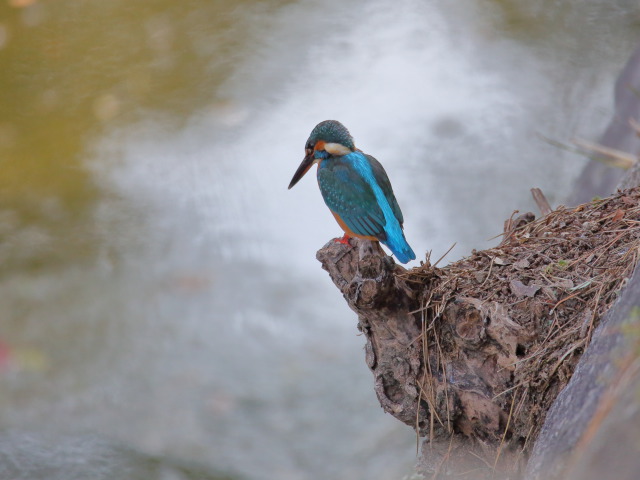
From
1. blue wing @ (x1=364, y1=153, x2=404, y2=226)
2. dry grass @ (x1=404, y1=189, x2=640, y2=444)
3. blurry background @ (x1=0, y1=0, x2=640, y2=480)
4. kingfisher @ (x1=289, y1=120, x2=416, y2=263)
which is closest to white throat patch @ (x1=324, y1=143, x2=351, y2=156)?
kingfisher @ (x1=289, y1=120, x2=416, y2=263)

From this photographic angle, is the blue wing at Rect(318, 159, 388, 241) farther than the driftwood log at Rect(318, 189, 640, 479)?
Yes

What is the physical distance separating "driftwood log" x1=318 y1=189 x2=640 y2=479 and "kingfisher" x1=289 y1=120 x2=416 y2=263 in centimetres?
11

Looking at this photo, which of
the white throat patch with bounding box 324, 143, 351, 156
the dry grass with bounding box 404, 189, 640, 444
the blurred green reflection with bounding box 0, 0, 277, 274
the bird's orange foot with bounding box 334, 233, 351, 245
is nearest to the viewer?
the dry grass with bounding box 404, 189, 640, 444

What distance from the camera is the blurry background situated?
459 cm

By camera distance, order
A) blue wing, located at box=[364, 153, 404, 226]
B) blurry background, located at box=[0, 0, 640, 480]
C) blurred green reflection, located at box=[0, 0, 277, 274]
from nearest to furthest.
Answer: blue wing, located at box=[364, 153, 404, 226] < blurry background, located at box=[0, 0, 640, 480] < blurred green reflection, located at box=[0, 0, 277, 274]

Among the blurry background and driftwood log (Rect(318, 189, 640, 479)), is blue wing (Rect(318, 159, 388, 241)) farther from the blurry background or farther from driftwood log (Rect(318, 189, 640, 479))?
the blurry background

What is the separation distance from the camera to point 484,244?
5.21 metres

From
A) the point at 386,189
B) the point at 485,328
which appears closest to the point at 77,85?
the point at 386,189

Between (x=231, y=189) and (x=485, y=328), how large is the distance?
3.50 m

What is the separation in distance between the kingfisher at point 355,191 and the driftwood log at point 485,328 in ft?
0.36

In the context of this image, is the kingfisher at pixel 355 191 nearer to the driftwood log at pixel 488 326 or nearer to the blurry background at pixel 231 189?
the driftwood log at pixel 488 326

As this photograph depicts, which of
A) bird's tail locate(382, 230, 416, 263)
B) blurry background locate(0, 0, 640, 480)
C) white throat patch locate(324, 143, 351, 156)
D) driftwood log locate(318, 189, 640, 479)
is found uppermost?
blurry background locate(0, 0, 640, 480)

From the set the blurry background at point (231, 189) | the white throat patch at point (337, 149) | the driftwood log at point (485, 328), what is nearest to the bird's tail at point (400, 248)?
the driftwood log at point (485, 328)

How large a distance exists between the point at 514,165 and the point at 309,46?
5.92 feet
